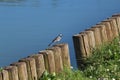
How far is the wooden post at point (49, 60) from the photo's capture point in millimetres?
6883

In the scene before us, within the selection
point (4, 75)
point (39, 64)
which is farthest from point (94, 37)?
point (4, 75)

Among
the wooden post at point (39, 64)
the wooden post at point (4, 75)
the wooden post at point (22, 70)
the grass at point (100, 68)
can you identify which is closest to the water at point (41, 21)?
the grass at point (100, 68)

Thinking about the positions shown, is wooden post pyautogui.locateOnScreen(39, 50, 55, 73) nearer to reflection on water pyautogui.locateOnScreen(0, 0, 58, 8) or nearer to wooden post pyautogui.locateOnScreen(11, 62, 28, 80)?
wooden post pyautogui.locateOnScreen(11, 62, 28, 80)

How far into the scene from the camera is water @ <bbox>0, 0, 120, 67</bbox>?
12.6 meters

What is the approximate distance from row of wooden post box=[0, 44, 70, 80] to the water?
258 cm

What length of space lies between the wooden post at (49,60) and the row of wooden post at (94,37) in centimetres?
99

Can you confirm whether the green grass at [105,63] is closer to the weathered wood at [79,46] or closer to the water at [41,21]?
the weathered wood at [79,46]

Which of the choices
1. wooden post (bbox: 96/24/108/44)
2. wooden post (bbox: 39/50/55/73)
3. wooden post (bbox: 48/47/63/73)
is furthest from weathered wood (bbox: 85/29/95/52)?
wooden post (bbox: 39/50/55/73)

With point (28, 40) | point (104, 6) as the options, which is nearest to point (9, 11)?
point (104, 6)

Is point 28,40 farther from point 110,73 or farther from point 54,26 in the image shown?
point 110,73

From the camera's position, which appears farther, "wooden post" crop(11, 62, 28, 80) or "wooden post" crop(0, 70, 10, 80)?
"wooden post" crop(11, 62, 28, 80)

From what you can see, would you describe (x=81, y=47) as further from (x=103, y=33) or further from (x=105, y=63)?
(x=103, y=33)

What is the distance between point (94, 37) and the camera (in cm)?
827

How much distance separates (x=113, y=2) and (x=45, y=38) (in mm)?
8048
